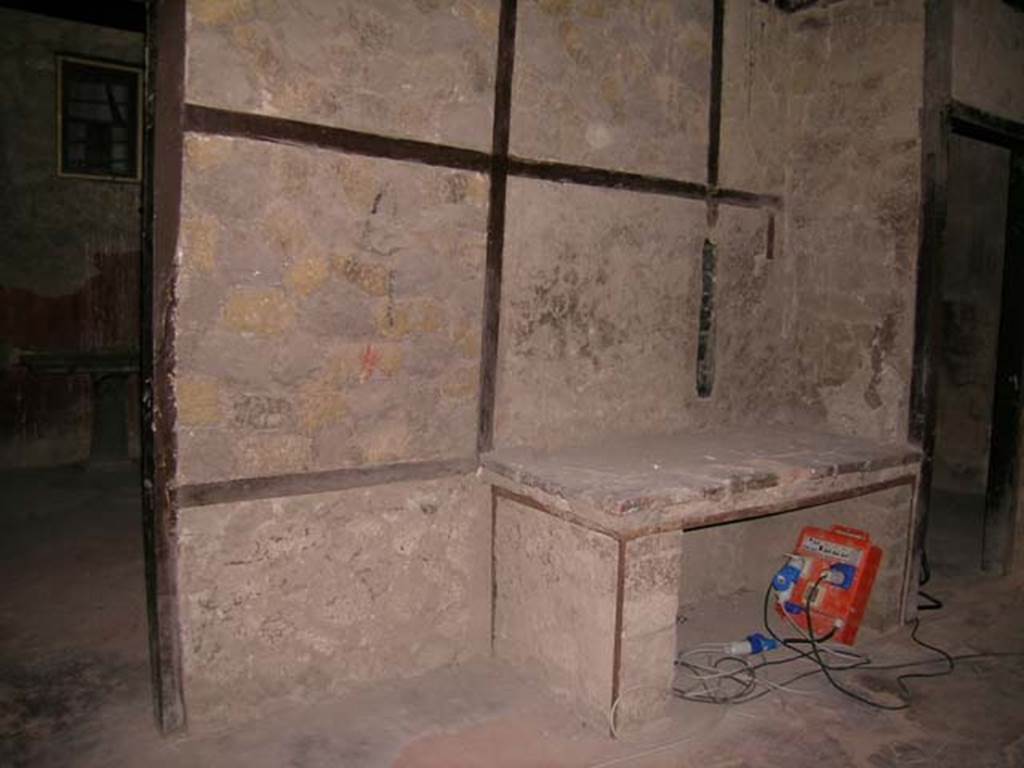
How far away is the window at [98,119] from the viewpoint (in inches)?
227

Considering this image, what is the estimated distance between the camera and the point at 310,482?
2641 mm

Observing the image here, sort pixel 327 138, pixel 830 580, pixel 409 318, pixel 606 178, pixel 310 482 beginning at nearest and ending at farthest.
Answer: pixel 327 138 → pixel 310 482 → pixel 409 318 → pixel 606 178 → pixel 830 580

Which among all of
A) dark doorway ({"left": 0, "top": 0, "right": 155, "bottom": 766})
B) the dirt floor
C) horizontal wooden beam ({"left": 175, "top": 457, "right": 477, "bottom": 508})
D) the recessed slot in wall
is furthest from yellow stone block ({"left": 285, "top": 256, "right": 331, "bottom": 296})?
dark doorway ({"left": 0, "top": 0, "right": 155, "bottom": 766})

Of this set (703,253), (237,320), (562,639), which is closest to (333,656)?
(562,639)

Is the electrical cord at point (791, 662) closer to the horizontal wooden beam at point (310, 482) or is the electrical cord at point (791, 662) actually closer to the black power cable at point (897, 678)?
the black power cable at point (897, 678)

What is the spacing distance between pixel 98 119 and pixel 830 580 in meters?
6.01

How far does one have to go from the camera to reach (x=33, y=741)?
2.49 meters

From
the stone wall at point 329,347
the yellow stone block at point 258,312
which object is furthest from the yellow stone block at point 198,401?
the yellow stone block at point 258,312

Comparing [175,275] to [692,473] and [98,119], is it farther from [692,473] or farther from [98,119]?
[98,119]

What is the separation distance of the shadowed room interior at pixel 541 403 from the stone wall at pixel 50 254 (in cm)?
179

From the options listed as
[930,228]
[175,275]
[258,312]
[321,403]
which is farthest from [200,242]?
[930,228]

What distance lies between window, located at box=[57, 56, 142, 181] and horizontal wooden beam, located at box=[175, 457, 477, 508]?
14.7 ft

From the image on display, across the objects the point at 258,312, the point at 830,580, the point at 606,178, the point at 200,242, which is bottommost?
the point at 830,580

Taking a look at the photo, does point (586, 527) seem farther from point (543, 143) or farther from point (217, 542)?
point (543, 143)
